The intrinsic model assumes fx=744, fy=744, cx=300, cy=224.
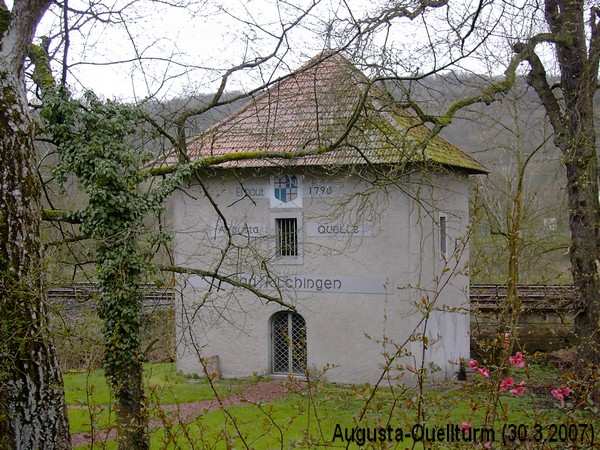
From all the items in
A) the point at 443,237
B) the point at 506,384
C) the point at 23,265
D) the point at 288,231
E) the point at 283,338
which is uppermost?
the point at 288,231

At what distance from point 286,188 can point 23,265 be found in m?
11.5

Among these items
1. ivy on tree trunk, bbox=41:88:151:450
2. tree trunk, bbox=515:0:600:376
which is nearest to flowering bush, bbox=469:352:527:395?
ivy on tree trunk, bbox=41:88:151:450

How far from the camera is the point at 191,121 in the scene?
10.3 metres

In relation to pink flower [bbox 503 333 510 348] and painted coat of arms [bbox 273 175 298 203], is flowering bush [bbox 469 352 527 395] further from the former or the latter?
painted coat of arms [bbox 273 175 298 203]

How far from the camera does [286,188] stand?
1670 centimetres

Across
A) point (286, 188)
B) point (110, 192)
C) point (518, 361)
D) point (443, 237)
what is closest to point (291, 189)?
point (286, 188)

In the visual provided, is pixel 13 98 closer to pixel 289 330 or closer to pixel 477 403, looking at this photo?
pixel 477 403

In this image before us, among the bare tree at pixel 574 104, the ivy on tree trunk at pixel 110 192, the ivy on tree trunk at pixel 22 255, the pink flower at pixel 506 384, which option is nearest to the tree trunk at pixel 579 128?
the bare tree at pixel 574 104

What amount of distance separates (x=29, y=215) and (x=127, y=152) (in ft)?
12.1

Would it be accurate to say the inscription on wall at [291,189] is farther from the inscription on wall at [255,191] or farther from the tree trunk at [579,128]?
the tree trunk at [579,128]

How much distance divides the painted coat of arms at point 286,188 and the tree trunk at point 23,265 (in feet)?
35.8

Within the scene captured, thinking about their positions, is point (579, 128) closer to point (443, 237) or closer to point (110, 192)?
point (443, 237)

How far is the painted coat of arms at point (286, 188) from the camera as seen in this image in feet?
54.5

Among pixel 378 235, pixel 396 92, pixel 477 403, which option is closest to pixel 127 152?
pixel 396 92
